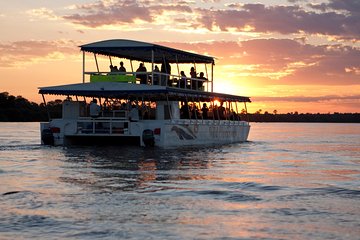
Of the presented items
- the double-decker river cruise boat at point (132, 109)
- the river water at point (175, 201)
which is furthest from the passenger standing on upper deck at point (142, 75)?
the river water at point (175, 201)

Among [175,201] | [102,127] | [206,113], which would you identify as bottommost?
[175,201]

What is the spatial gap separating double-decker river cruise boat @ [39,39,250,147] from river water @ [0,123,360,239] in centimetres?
936

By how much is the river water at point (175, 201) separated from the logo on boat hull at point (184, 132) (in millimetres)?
10413

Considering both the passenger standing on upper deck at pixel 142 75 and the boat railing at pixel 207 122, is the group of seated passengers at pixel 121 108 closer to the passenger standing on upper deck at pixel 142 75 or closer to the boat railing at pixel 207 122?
the passenger standing on upper deck at pixel 142 75

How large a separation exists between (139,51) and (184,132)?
533cm

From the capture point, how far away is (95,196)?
13047mm

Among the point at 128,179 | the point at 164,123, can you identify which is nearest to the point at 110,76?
the point at 164,123

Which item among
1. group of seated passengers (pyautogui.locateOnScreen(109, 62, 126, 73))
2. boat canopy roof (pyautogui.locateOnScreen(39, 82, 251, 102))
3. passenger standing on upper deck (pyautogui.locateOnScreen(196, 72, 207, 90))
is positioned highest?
group of seated passengers (pyautogui.locateOnScreen(109, 62, 126, 73))

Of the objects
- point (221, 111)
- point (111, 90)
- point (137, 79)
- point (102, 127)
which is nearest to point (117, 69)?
point (137, 79)

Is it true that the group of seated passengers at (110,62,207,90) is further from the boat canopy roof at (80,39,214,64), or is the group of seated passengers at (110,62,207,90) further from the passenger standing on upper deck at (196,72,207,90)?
the boat canopy roof at (80,39,214,64)

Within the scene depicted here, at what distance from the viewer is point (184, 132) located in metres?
33.2

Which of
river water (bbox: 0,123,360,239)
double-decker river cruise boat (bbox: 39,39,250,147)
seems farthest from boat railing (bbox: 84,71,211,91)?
river water (bbox: 0,123,360,239)

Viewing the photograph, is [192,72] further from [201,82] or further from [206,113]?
[206,113]

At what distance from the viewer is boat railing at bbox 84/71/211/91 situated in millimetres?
33844
